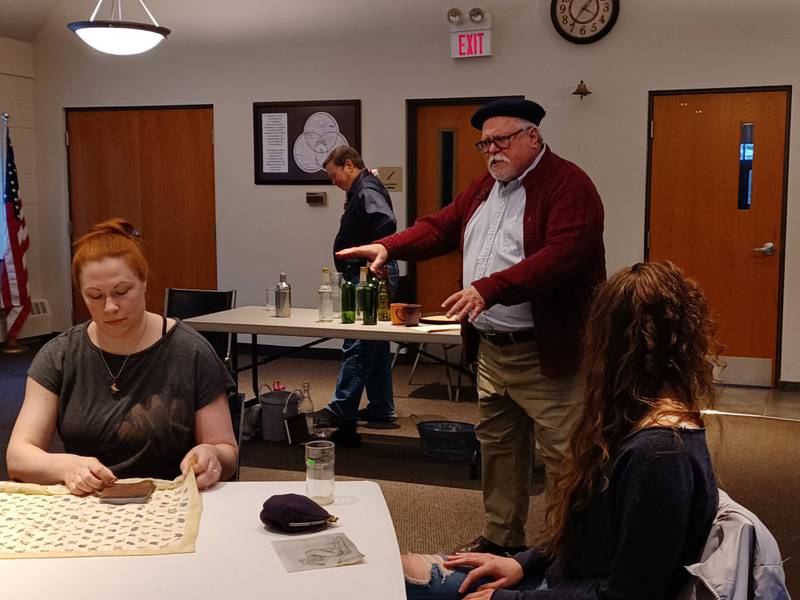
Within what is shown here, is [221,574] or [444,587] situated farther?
[444,587]

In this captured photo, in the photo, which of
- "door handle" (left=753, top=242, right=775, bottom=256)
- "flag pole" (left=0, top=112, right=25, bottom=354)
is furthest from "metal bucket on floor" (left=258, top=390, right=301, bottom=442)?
"flag pole" (left=0, top=112, right=25, bottom=354)

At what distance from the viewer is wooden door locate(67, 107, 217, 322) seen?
7.46m

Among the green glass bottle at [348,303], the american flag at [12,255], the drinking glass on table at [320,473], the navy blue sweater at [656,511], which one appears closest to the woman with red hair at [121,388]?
the drinking glass on table at [320,473]

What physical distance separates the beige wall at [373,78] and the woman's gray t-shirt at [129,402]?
15.3 ft

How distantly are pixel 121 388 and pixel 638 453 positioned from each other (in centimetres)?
127

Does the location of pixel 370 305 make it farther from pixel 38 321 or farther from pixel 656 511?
pixel 38 321

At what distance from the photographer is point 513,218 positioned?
2.96 meters

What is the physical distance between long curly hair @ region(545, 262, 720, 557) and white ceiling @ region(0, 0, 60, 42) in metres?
6.81

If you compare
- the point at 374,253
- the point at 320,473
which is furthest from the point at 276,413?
the point at 320,473

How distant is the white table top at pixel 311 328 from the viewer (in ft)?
13.7

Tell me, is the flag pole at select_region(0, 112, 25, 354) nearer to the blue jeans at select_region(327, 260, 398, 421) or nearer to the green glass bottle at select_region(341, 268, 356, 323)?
the blue jeans at select_region(327, 260, 398, 421)

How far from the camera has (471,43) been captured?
21.2 feet

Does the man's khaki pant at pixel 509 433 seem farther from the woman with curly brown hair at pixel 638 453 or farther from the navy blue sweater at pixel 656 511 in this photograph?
the navy blue sweater at pixel 656 511

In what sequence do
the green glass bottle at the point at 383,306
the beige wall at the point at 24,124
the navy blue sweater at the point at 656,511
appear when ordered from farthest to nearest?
1. the beige wall at the point at 24,124
2. the green glass bottle at the point at 383,306
3. the navy blue sweater at the point at 656,511
